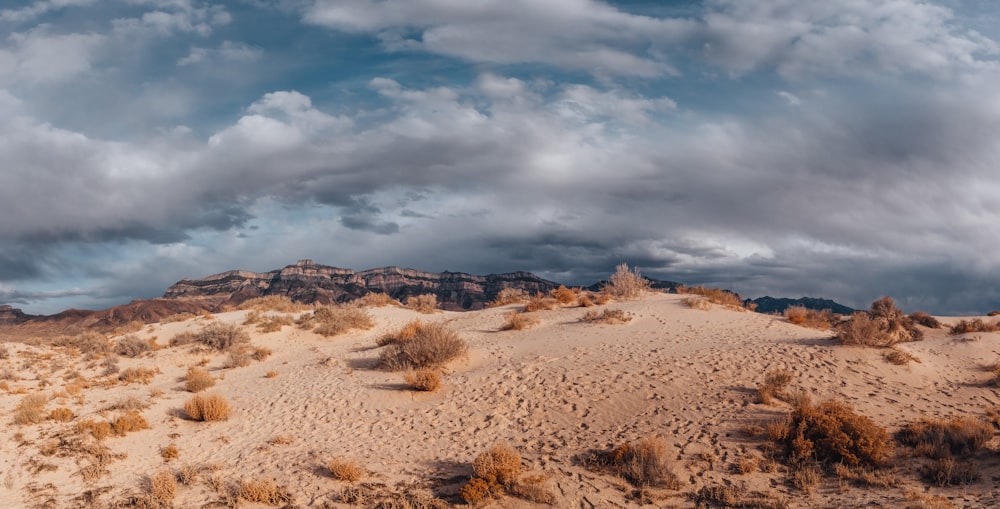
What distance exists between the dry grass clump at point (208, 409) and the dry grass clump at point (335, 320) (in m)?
10.1

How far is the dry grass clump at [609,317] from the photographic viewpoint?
68.8 ft

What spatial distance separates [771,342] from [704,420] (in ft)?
22.1

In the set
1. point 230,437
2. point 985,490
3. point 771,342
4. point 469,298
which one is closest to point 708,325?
point 771,342

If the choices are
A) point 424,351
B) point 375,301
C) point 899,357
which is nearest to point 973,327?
point 899,357

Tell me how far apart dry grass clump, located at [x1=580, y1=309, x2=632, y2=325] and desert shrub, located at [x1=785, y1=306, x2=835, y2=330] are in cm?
709

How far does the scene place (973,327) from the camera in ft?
65.8

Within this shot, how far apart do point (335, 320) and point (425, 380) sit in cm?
1246

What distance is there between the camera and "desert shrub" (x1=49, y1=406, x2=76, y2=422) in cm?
1543

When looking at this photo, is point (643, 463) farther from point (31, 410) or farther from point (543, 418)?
point (31, 410)

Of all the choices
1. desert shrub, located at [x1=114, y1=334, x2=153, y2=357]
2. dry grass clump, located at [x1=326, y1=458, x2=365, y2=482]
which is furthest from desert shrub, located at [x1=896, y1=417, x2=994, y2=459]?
desert shrub, located at [x1=114, y1=334, x2=153, y2=357]

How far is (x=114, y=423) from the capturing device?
46.0 ft

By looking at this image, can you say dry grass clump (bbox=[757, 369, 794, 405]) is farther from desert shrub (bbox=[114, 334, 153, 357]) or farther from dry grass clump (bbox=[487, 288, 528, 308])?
desert shrub (bbox=[114, 334, 153, 357])

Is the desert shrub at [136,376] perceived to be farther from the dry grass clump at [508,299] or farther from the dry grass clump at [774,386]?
the dry grass clump at [774,386]

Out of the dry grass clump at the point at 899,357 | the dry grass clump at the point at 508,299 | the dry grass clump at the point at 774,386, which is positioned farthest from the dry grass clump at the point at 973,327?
the dry grass clump at the point at 508,299
